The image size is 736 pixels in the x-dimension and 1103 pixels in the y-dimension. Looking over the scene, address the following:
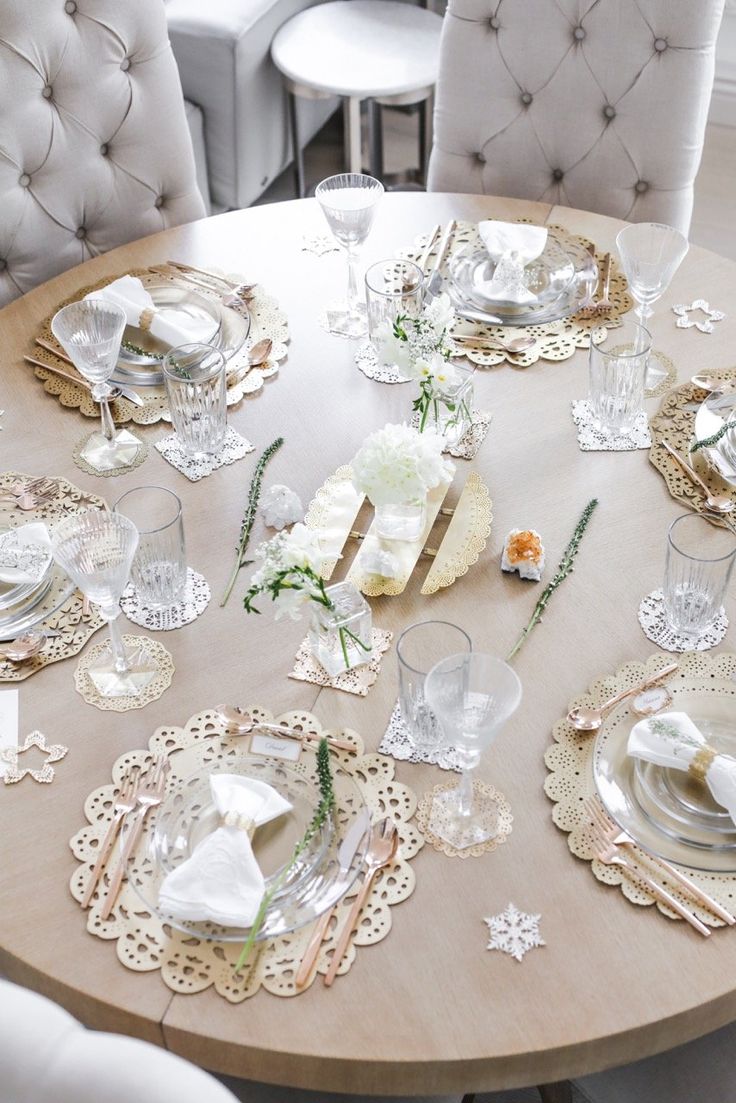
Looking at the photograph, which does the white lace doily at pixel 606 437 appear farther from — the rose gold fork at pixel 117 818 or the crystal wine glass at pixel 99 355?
the rose gold fork at pixel 117 818

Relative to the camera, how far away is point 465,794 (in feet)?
4.13

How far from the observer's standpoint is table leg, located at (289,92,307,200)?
352 cm

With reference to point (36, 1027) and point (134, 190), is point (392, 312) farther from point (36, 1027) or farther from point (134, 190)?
point (36, 1027)

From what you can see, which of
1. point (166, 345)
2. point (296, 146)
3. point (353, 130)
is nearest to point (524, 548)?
point (166, 345)

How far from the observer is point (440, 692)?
124cm

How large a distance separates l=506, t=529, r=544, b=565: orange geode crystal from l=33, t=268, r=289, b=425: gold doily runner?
532mm

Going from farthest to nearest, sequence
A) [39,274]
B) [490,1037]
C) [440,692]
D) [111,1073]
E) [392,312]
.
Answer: [39,274] < [392,312] < [440,692] < [490,1037] < [111,1073]

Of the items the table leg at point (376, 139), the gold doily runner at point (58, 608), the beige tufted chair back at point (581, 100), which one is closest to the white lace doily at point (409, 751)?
the gold doily runner at point (58, 608)

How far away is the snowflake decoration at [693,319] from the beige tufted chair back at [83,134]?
3.26 ft

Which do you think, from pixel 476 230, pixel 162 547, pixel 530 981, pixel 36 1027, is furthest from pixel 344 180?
pixel 36 1027

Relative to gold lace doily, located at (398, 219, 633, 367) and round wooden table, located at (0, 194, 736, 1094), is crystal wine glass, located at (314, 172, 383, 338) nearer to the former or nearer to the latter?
round wooden table, located at (0, 194, 736, 1094)

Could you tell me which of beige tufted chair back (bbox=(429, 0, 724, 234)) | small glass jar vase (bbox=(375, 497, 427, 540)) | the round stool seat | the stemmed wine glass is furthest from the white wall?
small glass jar vase (bbox=(375, 497, 427, 540))

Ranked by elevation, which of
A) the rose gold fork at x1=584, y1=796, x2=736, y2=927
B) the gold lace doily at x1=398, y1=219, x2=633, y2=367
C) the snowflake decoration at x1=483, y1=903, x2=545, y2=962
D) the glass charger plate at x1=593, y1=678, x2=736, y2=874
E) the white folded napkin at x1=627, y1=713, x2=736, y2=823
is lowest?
the snowflake decoration at x1=483, y1=903, x2=545, y2=962

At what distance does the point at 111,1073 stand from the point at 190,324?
1.26 meters
